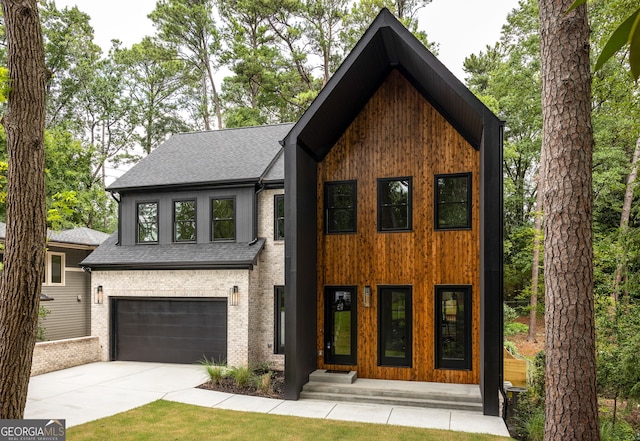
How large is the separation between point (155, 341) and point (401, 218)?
833 centimetres

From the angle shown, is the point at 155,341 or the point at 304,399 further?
the point at 155,341

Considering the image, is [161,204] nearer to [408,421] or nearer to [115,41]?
[408,421]

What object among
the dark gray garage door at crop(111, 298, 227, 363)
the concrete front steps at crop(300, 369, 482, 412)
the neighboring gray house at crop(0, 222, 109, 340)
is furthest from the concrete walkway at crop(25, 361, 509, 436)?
the neighboring gray house at crop(0, 222, 109, 340)

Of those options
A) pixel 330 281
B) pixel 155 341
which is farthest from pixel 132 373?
pixel 330 281

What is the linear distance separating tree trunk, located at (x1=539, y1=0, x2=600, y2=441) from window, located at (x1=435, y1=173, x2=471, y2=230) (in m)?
5.10

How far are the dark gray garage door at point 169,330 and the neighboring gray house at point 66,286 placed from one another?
381 cm

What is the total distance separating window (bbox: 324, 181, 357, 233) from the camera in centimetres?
1108

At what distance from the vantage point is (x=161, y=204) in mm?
14031

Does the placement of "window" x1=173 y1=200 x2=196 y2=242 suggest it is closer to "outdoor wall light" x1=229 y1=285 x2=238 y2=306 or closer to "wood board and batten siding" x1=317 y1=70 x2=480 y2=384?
"outdoor wall light" x1=229 y1=285 x2=238 y2=306

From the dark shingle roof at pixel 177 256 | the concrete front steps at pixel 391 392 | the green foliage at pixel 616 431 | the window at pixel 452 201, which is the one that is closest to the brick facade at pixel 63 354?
the dark shingle roof at pixel 177 256

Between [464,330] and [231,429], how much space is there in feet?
17.7

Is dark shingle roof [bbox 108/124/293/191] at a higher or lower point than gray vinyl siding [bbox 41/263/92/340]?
higher

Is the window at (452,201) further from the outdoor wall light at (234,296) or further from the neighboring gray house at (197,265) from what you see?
the outdoor wall light at (234,296)

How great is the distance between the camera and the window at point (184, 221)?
1380 centimetres
